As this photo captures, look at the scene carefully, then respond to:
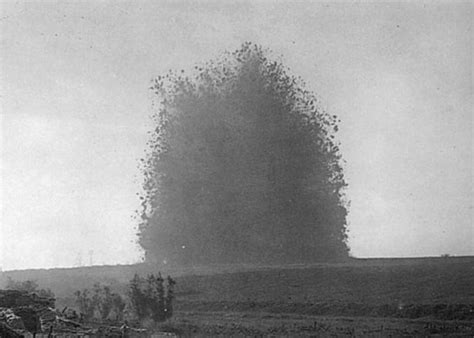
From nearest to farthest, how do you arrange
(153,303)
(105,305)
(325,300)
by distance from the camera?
(153,303), (105,305), (325,300)

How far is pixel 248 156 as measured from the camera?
55.2 metres

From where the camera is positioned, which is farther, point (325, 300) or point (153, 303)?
A: point (325, 300)

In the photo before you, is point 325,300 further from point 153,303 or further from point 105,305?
point 105,305

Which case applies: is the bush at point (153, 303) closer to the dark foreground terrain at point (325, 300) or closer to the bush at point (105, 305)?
the dark foreground terrain at point (325, 300)

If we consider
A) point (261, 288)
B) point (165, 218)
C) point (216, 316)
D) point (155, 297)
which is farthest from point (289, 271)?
point (165, 218)

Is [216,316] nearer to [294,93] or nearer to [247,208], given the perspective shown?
[247,208]

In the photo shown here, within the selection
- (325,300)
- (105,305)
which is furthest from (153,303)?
(325,300)

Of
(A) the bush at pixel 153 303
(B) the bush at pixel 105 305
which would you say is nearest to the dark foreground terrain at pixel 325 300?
(A) the bush at pixel 153 303

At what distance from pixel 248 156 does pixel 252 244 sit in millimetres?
7301

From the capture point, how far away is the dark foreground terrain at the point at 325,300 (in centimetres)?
2705

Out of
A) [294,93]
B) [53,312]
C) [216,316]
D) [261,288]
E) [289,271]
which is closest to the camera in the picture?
[53,312]

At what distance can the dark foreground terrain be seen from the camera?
27.0 meters

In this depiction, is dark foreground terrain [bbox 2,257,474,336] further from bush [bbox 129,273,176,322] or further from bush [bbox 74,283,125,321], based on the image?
bush [bbox 74,283,125,321]

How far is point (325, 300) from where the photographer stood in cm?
3425
